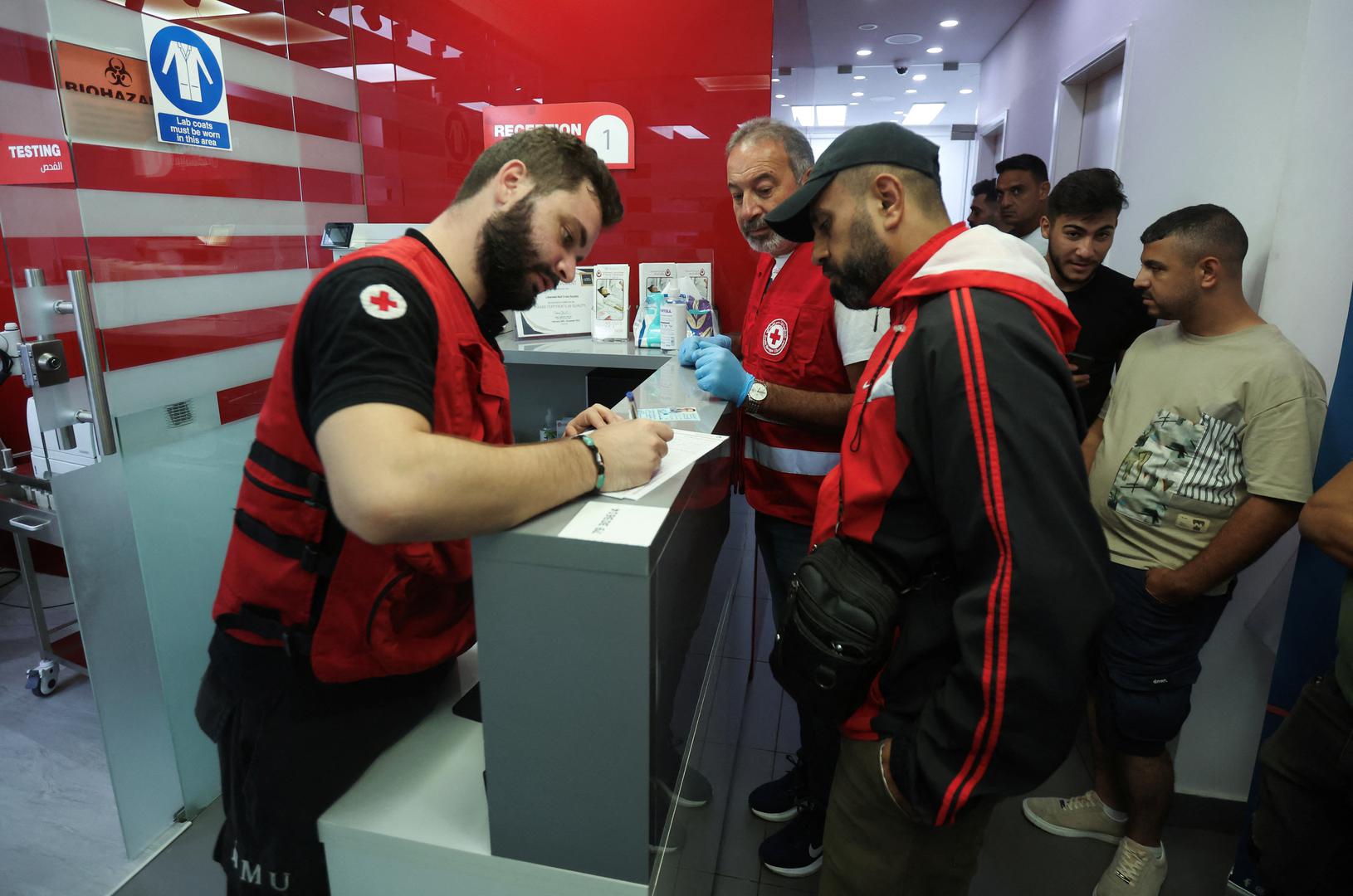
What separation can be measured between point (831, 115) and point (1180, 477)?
12.0 meters

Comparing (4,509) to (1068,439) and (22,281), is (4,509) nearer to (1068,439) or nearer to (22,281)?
(22,281)

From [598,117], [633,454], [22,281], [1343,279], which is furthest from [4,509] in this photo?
[1343,279]

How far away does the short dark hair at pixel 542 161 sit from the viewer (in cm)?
119

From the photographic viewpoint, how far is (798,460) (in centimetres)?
191

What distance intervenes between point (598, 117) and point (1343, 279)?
2.32 m

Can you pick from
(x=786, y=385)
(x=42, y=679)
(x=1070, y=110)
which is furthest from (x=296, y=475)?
(x=1070, y=110)

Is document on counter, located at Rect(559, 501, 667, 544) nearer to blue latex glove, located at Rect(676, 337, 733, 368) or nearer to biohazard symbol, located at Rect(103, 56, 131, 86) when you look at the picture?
blue latex glove, located at Rect(676, 337, 733, 368)

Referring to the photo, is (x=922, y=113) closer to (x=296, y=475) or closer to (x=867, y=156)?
(x=867, y=156)

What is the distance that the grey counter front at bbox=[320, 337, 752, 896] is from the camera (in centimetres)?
90

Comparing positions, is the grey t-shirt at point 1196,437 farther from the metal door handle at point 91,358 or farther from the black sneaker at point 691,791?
the metal door handle at point 91,358

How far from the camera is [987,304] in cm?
95

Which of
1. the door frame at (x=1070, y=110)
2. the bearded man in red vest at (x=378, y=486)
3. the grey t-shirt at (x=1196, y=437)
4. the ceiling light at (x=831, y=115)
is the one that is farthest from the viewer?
the ceiling light at (x=831, y=115)

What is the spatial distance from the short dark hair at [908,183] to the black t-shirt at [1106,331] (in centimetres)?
140

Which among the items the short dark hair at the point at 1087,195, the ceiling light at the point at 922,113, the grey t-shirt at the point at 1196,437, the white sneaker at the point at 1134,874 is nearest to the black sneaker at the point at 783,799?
the white sneaker at the point at 1134,874
